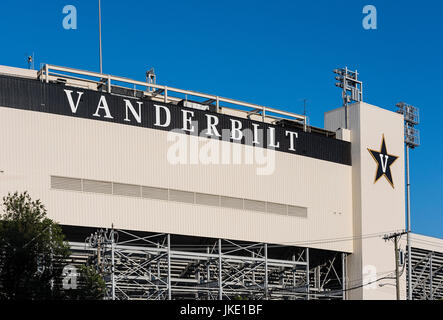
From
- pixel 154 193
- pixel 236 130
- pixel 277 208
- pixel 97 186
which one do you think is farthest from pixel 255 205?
pixel 97 186

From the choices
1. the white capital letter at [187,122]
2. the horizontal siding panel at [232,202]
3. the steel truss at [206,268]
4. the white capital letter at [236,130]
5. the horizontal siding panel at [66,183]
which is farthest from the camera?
the white capital letter at [236,130]

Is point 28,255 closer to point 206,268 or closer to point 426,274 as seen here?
point 206,268

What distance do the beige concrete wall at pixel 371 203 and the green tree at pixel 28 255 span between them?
33.2 metres

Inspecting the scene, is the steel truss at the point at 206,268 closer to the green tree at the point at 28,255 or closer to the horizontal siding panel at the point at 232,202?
the horizontal siding panel at the point at 232,202

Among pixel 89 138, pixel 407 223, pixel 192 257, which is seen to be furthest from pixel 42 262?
pixel 407 223

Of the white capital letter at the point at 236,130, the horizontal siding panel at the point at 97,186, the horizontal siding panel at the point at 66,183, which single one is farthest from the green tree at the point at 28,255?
the white capital letter at the point at 236,130

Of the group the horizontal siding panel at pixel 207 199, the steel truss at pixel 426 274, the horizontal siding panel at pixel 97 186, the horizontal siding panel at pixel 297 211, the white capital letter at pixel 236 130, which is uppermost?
the white capital letter at pixel 236 130

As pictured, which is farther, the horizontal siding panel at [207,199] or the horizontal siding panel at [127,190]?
the horizontal siding panel at [207,199]

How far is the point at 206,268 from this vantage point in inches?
2440

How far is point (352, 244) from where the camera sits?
6888 centimetres

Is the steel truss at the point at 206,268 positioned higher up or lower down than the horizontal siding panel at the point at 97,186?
lower down

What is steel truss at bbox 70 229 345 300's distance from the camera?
5556 centimetres

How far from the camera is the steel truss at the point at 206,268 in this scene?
5556 cm
